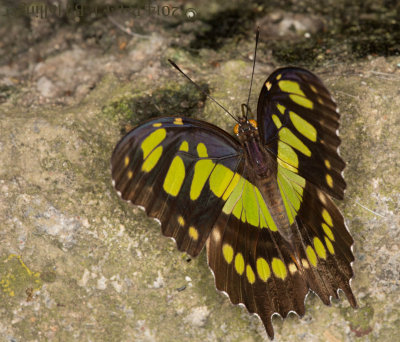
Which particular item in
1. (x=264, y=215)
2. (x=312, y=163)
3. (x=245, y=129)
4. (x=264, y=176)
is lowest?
(x=264, y=215)

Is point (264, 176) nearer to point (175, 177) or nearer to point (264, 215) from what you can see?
point (264, 215)

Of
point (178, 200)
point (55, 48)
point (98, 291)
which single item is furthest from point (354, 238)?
point (55, 48)

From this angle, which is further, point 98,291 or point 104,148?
point 104,148

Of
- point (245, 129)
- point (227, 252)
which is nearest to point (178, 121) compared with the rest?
point (245, 129)

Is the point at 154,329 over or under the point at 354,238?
under

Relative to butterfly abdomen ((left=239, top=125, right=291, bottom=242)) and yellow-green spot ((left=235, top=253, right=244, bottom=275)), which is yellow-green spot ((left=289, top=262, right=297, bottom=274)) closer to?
butterfly abdomen ((left=239, top=125, right=291, bottom=242))

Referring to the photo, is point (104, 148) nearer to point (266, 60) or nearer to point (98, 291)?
point (98, 291)

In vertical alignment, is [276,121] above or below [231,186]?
above

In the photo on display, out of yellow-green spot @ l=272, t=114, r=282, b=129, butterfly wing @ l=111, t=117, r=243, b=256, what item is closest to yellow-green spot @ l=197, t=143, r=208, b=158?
butterfly wing @ l=111, t=117, r=243, b=256
